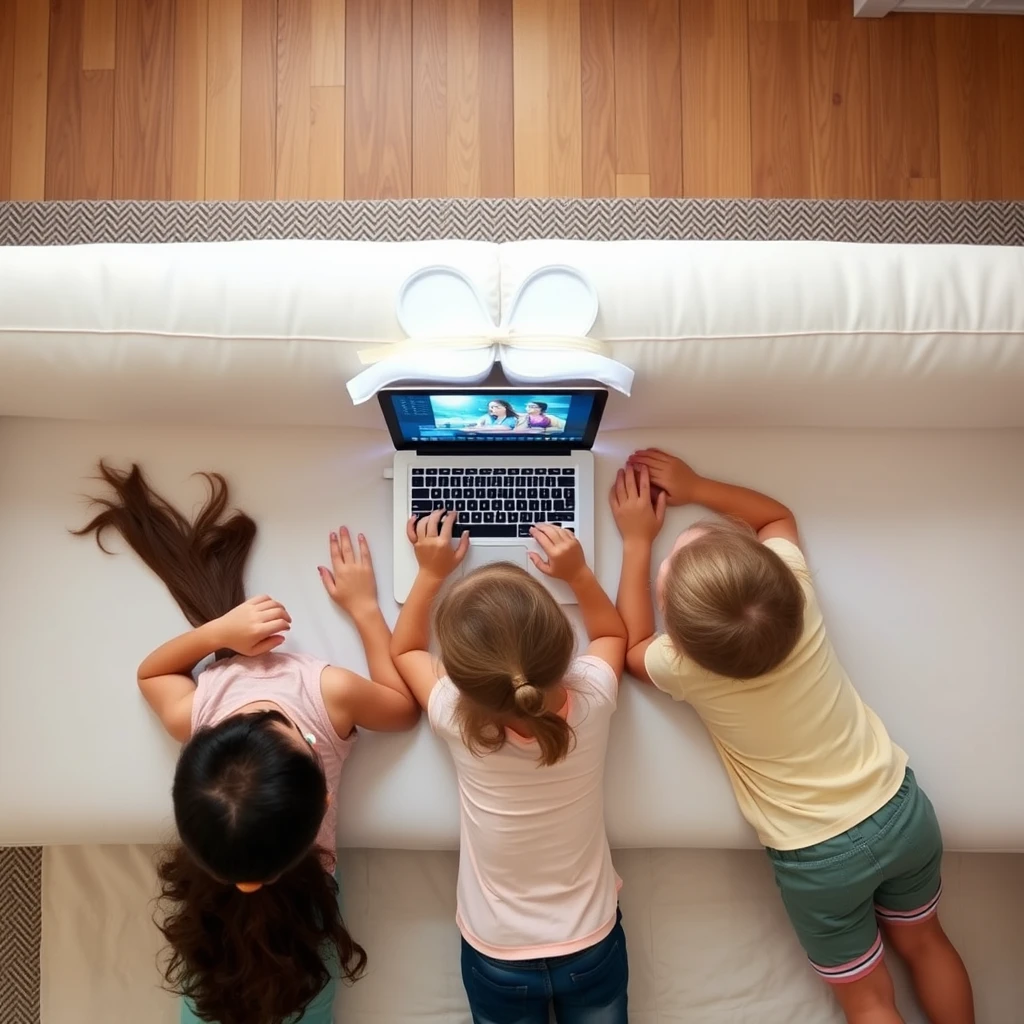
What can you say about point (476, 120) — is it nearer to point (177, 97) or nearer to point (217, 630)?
point (177, 97)

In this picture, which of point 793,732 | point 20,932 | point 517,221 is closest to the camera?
point 793,732

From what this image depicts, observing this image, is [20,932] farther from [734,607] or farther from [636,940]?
[734,607]

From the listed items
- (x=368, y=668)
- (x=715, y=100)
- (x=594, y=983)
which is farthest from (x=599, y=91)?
(x=594, y=983)

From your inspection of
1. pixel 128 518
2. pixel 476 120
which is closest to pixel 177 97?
pixel 476 120

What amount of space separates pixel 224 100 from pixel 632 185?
0.90m

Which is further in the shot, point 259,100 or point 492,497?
point 259,100

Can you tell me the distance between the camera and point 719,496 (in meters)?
1.37

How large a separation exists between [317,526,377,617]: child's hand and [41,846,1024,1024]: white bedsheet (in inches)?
17.6

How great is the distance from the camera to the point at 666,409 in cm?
135

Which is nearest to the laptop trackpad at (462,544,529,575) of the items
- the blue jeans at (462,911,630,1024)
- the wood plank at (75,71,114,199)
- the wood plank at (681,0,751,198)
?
the blue jeans at (462,911,630,1024)

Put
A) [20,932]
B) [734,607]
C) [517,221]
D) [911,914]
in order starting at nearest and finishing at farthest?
[734,607] < [911,914] < [20,932] < [517,221]

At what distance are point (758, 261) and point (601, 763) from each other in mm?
802

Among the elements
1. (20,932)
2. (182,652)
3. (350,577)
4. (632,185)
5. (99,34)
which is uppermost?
(99,34)

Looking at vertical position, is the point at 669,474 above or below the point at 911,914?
above
